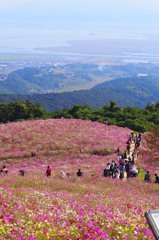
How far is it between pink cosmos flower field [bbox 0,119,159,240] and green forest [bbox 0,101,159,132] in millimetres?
8754

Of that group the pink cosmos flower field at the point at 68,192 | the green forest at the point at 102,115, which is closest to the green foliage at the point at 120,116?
the green forest at the point at 102,115

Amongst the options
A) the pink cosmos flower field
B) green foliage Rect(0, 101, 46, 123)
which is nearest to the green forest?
green foliage Rect(0, 101, 46, 123)

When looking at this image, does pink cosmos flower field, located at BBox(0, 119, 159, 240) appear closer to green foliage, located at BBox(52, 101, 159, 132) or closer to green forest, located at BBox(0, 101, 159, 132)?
green foliage, located at BBox(52, 101, 159, 132)

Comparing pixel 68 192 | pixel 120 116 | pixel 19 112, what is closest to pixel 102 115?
pixel 120 116

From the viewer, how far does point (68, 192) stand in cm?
2206

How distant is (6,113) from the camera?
7881 centimetres

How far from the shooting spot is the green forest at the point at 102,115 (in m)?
60.8

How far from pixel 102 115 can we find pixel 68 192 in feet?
161

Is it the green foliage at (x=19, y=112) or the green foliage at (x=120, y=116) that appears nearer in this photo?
the green foliage at (x=120, y=116)

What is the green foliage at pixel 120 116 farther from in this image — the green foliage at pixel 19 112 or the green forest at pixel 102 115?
the green foliage at pixel 19 112

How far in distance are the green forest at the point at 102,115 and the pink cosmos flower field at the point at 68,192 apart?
8754 millimetres

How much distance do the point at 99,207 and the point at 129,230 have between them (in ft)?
11.3

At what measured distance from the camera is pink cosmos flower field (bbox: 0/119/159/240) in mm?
13852

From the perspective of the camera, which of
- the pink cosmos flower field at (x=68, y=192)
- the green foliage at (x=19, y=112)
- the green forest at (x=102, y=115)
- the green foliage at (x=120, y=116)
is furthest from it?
the green foliage at (x=19, y=112)
